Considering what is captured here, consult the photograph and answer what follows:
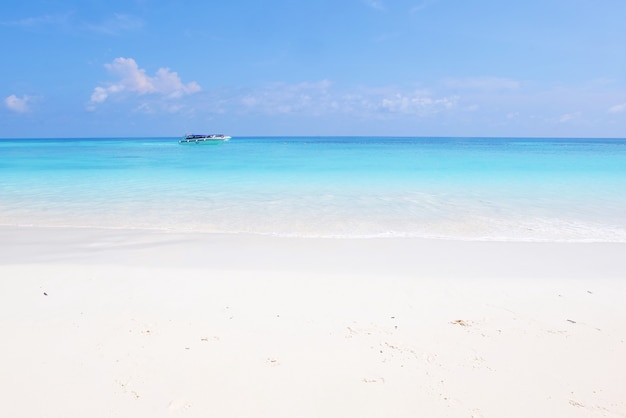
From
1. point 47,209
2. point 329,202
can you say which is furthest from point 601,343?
point 47,209

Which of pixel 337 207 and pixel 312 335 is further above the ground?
pixel 337 207

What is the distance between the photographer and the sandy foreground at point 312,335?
9.45ft

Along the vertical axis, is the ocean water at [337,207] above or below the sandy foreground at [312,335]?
above

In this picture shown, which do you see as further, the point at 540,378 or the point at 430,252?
the point at 430,252

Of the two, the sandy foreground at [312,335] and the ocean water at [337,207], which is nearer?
the sandy foreground at [312,335]

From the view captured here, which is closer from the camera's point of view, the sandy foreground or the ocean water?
the sandy foreground

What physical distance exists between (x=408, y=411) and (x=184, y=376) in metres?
1.74

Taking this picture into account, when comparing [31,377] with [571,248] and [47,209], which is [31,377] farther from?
[47,209]

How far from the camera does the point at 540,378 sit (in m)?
3.16

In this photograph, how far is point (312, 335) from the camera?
12.4ft

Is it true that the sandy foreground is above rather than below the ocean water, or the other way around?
below

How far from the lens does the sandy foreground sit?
2.88 meters

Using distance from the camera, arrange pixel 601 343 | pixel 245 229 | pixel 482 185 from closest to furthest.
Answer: pixel 601 343
pixel 245 229
pixel 482 185

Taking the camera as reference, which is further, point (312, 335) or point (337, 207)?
point (337, 207)
